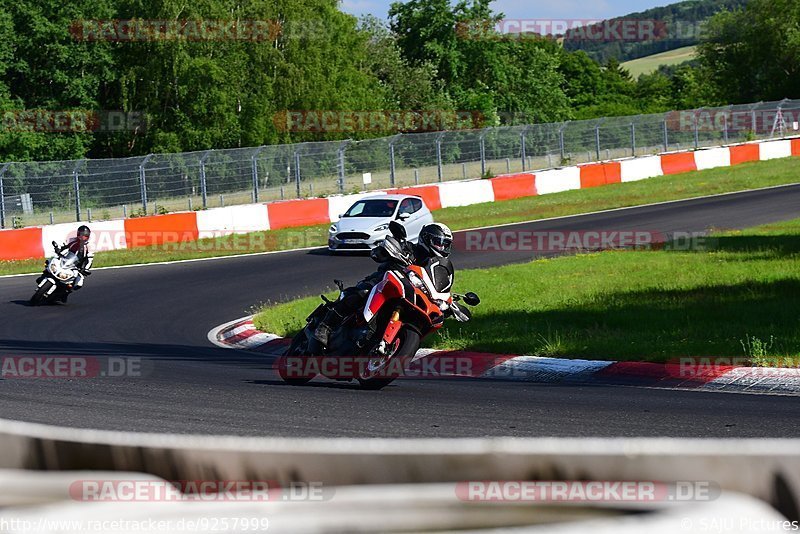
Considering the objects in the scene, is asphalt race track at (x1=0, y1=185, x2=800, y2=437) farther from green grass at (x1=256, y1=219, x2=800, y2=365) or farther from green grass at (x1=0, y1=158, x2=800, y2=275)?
green grass at (x1=0, y1=158, x2=800, y2=275)

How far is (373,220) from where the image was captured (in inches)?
988

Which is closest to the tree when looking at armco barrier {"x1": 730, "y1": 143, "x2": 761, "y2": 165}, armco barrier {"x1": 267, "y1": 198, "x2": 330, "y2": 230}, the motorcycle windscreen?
armco barrier {"x1": 730, "y1": 143, "x2": 761, "y2": 165}

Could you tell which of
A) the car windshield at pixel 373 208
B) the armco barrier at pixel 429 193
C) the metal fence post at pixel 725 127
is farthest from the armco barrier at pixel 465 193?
the metal fence post at pixel 725 127

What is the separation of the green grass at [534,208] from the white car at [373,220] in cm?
193

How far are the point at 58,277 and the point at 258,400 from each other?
10171 millimetres

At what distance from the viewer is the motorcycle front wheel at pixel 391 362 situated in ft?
32.0

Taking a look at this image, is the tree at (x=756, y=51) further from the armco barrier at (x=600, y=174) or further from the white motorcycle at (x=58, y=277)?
the white motorcycle at (x=58, y=277)

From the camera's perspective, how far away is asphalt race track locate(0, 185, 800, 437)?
25.2 ft

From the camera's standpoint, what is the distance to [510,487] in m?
3.03

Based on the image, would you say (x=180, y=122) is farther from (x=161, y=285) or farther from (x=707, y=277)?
(x=707, y=277)

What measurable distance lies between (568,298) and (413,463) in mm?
11977

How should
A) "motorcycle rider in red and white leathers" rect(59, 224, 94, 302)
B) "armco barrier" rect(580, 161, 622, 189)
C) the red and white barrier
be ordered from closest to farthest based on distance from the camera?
"motorcycle rider in red and white leathers" rect(59, 224, 94, 302) → the red and white barrier → "armco barrier" rect(580, 161, 622, 189)

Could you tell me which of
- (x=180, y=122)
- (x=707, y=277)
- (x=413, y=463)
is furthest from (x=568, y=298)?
(x=180, y=122)

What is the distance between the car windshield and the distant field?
139638 mm
